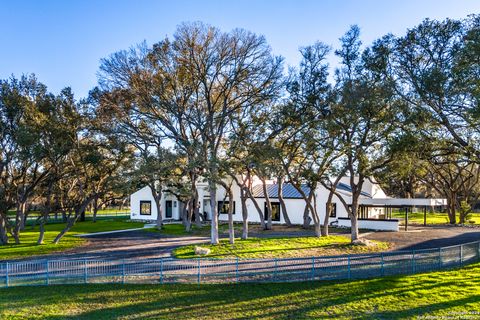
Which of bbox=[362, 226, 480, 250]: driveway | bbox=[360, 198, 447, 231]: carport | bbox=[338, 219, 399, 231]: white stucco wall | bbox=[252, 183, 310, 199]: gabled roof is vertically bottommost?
bbox=[362, 226, 480, 250]: driveway

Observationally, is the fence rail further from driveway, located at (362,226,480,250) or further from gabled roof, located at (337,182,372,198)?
gabled roof, located at (337,182,372,198)

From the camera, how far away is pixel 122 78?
27516 millimetres

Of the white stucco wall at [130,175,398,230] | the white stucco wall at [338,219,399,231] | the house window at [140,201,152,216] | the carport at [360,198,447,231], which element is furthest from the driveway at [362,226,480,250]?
the house window at [140,201,152,216]

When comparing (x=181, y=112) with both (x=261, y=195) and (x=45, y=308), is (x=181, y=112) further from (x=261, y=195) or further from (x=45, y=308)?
(x=261, y=195)

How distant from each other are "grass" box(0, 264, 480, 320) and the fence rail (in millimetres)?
595

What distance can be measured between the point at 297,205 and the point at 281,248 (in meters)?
18.5

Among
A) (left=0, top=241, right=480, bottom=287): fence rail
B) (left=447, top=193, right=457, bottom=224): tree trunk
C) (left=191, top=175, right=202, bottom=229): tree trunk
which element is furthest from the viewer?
(left=447, top=193, right=457, bottom=224): tree trunk

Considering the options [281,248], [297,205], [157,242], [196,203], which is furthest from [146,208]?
[281,248]

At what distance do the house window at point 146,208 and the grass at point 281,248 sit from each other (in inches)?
1004

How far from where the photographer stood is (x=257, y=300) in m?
16.3

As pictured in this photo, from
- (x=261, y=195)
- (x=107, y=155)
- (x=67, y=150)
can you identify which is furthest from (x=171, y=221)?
(x=67, y=150)

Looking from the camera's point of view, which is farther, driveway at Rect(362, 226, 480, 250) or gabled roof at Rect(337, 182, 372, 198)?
gabled roof at Rect(337, 182, 372, 198)

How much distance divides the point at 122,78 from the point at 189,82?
457 centimetres

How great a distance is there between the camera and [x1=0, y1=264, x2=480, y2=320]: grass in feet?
48.9
